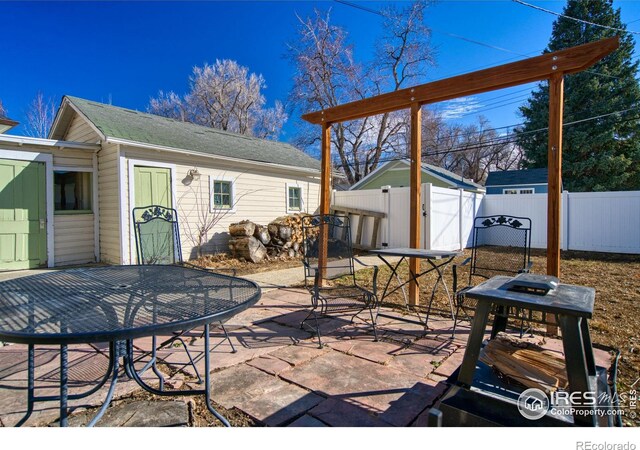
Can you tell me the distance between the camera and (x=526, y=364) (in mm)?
1776

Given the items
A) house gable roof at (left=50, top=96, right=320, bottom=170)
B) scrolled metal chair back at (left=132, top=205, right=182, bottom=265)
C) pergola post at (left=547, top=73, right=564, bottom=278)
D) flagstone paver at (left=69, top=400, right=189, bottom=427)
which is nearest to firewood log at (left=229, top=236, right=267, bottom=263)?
house gable roof at (left=50, top=96, right=320, bottom=170)

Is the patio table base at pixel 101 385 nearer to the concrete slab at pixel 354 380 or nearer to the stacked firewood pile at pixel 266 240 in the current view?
the concrete slab at pixel 354 380

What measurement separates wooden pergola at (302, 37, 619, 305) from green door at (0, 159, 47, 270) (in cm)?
545

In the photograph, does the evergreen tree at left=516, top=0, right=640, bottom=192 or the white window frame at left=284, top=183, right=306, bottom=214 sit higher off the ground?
the evergreen tree at left=516, top=0, right=640, bottom=192

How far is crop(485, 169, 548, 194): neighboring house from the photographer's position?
1555 centimetres

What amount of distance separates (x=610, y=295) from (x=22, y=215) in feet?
30.6

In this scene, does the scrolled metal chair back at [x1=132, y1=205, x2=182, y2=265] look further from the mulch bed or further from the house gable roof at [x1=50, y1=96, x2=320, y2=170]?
the house gable roof at [x1=50, y1=96, x2=320, y2=170]

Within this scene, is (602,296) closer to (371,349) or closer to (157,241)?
(371,349)

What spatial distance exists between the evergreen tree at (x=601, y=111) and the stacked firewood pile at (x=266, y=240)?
14.8m

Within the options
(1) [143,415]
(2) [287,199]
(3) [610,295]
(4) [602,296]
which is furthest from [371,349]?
(2) [287,199]

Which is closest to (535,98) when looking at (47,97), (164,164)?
(164,164)

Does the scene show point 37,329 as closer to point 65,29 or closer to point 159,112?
point 65,29

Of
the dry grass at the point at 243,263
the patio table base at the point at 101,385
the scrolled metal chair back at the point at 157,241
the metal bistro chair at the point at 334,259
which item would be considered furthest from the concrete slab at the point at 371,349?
the dry grass at the point at 243,263
